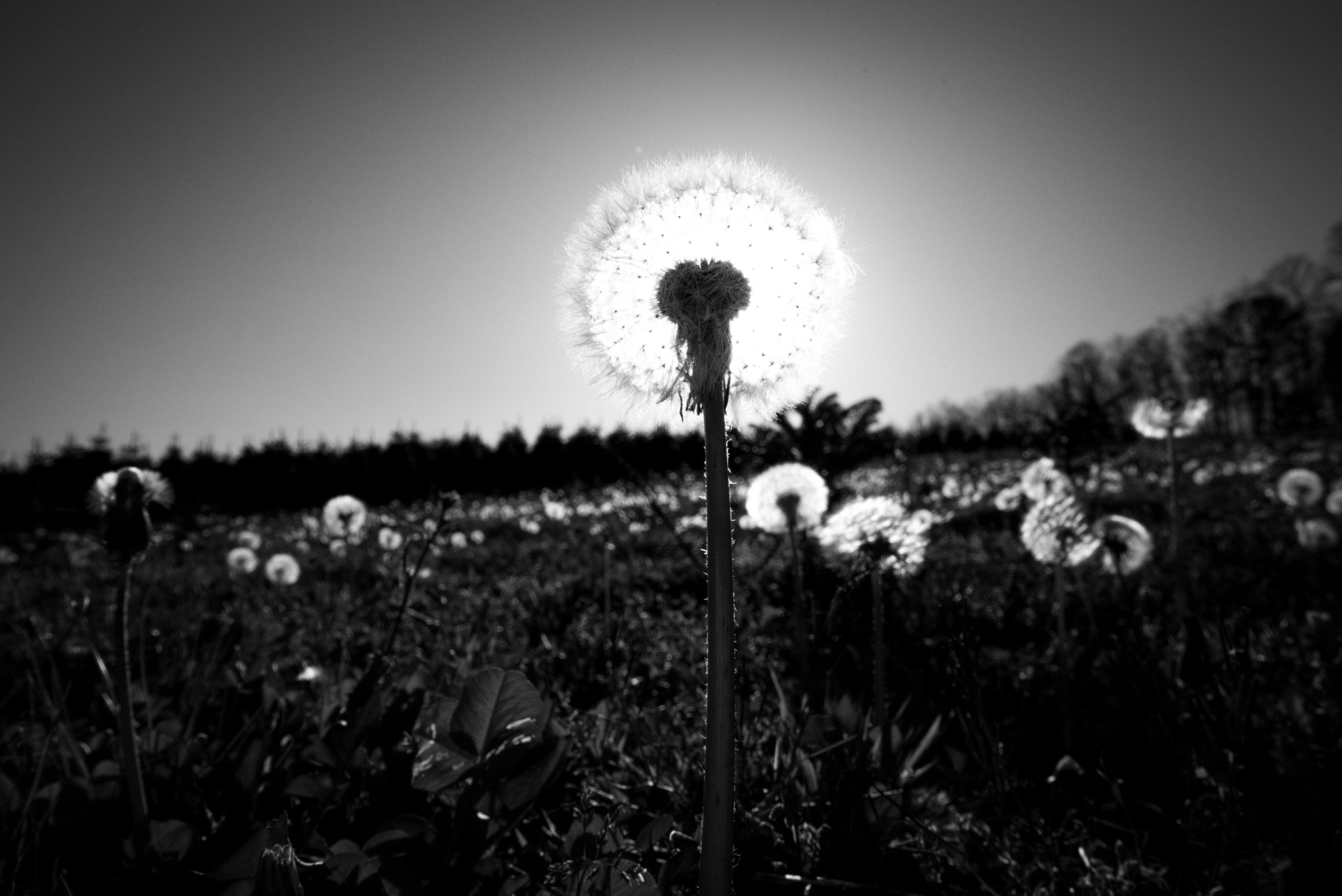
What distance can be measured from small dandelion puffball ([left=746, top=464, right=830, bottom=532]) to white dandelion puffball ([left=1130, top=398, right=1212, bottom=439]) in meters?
3.34

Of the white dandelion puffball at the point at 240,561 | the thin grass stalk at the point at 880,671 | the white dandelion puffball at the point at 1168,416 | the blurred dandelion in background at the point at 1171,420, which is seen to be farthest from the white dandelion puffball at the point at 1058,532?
the white dandelion puffball at the point at 240,561

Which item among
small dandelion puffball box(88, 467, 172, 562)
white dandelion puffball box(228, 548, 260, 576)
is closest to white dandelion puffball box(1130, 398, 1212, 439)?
small dandelion puffball box(88, 467, 172, 562)

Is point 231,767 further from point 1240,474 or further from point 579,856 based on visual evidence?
point 1240,474

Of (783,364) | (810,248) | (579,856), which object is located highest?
(810,248)

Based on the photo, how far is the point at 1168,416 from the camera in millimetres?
5246

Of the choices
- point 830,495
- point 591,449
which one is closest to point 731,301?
point 830,495

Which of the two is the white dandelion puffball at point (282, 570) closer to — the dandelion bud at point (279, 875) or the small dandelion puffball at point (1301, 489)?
the dandelion bud at point (279, 875)

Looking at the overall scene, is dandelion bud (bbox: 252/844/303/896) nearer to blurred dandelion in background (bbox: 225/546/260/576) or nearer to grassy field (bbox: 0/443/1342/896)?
grassy field (bbox: 0/443/1342/896)

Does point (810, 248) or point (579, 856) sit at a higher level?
point (810, 248)

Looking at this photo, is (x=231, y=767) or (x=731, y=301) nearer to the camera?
(x=731, y=301)

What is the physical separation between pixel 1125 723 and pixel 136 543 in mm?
3478

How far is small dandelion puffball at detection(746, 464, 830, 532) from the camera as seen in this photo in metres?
3.47

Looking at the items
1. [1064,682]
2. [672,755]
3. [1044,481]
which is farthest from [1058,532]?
[672,755]

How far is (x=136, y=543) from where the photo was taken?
1.78m
